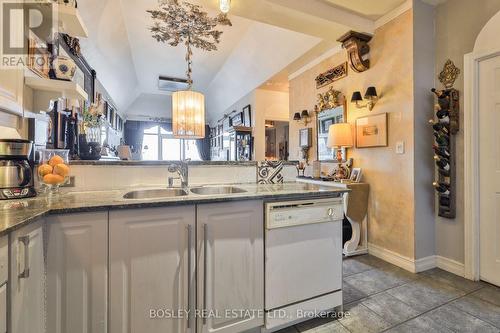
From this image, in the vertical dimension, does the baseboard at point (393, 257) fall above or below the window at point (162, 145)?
below

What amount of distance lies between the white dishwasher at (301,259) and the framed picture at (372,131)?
1.45 meters

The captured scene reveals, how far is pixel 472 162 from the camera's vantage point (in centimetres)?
210

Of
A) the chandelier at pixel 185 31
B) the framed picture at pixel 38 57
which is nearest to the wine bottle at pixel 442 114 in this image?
the chandelier at pixel 185 31

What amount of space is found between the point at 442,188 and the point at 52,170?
3218 mm

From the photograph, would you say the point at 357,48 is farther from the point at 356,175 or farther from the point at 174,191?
the point at 174,191

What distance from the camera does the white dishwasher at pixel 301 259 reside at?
1.45 m

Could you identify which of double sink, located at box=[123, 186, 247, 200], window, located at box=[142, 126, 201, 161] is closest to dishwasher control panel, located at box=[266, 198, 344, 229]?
double sink, located at box=[123, 186, 247, 200]

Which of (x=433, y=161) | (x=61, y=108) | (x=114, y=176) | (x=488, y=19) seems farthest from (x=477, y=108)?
(x=61, y=108)

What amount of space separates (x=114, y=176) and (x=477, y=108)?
3127mm

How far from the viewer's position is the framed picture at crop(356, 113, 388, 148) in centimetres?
263

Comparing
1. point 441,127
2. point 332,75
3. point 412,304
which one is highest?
point 332,75

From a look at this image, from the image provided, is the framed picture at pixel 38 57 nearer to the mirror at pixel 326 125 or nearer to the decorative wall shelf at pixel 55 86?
the decorative wall shelf at pixel 55 86

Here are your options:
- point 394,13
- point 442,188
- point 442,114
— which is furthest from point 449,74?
point 442,188

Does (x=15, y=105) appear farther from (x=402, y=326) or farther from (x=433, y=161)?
(x=433, y=161)
